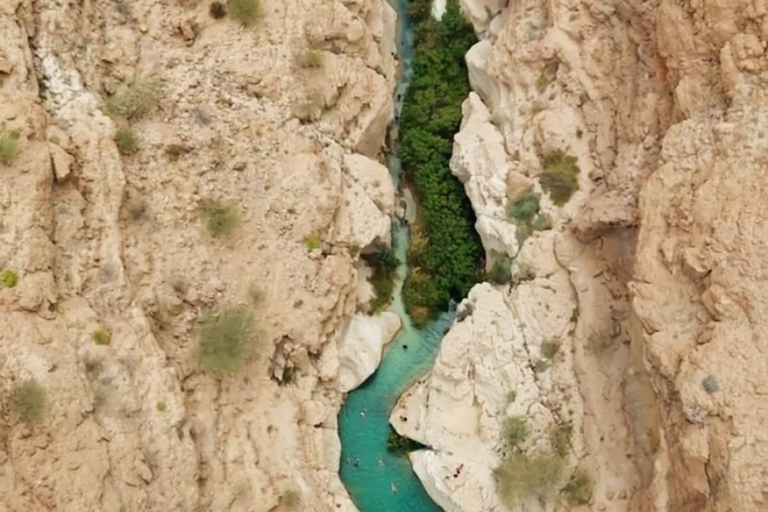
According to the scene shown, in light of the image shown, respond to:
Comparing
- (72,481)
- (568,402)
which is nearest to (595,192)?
(568,402)

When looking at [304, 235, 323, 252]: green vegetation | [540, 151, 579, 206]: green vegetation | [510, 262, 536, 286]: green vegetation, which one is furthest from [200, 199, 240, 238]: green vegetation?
[540, 151, 579, 206]: green vegetation

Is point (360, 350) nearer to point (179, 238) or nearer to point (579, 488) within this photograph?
point (179, 238)

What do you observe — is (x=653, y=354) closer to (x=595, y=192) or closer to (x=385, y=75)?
(x=595, y=192)

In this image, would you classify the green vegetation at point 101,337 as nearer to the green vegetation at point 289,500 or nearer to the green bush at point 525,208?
the green vegetation at point 289,500

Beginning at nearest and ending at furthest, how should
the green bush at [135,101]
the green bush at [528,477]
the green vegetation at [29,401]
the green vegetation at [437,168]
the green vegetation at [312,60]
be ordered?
1. the green vegetation at [29,401]
2. the green bush at [135,101]
3. the green bush at [528,477]
4. the green vegetation at [312,60]
5. the green vegetation at [437,168]

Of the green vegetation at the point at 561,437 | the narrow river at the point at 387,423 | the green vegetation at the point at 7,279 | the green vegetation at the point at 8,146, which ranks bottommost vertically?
the narrow river at the point at 387,423

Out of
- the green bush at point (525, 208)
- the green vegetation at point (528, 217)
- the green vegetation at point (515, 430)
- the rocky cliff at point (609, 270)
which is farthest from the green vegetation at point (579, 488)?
the green bush at point (525, 208)

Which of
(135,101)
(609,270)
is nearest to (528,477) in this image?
(609,270)
